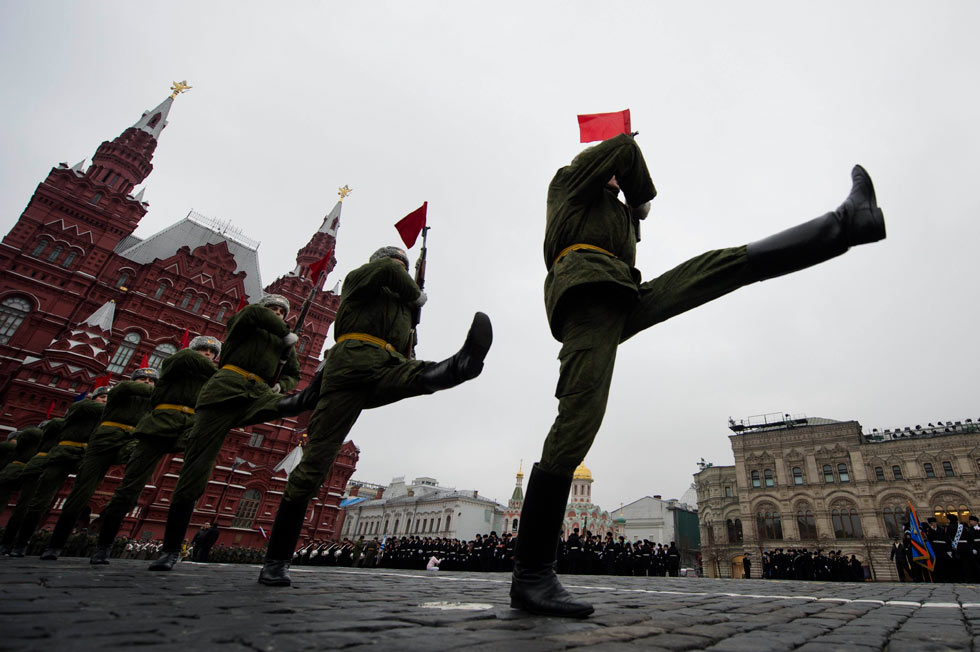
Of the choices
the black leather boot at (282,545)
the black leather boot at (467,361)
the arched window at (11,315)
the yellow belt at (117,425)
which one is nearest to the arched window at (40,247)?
the arched window at (11,315)

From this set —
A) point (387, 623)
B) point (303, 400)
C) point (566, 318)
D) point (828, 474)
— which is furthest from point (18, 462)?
point (828, 474)

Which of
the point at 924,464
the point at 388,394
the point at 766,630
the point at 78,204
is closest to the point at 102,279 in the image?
the point at 78,204

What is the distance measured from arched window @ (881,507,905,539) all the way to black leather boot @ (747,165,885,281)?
4471 centimetres

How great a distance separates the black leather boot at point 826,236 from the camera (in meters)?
2.20

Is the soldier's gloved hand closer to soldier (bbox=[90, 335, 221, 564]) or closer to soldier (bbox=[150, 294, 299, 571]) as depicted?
soldier (bbox=[150, 294, 299, 571])

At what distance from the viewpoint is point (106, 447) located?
19.9 ft

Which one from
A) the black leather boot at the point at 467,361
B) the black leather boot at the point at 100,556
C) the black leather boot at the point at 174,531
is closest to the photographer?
the black leather boot at the point at 467,361

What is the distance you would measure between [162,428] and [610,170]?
5.50 meters

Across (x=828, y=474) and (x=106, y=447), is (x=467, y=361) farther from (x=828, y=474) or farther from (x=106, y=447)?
(x=828, y=474)

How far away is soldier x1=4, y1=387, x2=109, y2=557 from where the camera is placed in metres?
6.69

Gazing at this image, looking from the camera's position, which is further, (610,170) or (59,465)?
(59,465)

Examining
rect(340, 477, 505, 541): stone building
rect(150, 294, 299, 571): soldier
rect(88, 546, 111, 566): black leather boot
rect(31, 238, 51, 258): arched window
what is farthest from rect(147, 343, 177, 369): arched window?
rect(340, 477, 505, 541): stone building

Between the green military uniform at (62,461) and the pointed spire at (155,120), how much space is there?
117 ft

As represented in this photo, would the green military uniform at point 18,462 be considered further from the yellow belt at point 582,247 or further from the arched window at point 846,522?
the arched window at point 846,522
